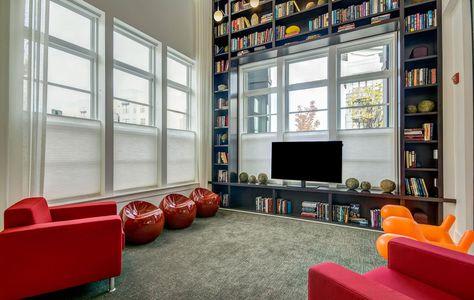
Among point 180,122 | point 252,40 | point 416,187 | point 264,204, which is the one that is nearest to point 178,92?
point 180,122

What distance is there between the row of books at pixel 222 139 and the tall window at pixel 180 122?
482mm

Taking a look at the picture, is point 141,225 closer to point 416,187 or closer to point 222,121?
point 222,121

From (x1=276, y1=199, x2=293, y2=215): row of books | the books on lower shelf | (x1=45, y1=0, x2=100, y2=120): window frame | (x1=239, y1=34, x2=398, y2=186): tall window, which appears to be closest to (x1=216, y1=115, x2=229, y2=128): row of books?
(x1=239, y1=34, x2=398, y2=186): tall window

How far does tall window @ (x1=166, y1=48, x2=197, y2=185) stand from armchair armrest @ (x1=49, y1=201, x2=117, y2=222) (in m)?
1.67

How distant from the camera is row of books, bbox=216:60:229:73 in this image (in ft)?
15.5

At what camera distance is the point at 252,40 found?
445 centimetres

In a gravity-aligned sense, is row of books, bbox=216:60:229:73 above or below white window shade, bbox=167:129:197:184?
above

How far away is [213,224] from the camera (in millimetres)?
3600

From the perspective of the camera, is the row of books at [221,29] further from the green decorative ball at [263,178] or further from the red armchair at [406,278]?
the red armchair at [406,278]

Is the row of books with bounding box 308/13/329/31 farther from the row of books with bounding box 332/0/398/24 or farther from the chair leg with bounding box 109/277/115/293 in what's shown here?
the chair leg with bounding box 109/277/115/293

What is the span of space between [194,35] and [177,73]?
0.87 metres

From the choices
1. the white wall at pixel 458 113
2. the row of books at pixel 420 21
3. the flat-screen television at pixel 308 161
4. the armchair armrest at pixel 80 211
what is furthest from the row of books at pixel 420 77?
the armchair armrest at pixel 80 211

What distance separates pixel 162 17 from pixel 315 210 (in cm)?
414

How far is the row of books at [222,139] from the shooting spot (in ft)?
15.6
